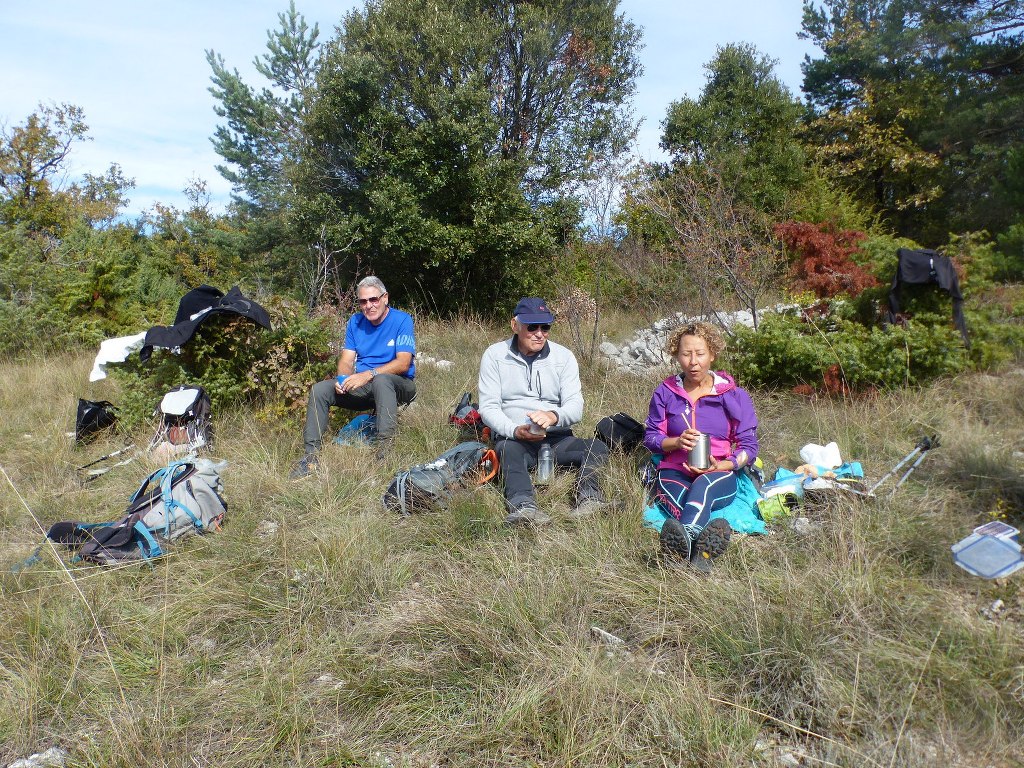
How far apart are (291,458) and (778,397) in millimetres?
3590

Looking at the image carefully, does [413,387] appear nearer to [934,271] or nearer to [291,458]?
[291,458]

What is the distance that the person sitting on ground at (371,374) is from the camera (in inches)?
185

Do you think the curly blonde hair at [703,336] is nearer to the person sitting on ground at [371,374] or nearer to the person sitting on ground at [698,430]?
the person sitting on ground at [698,430]

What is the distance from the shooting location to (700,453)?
132 inches

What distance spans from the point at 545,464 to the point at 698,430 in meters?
0.88

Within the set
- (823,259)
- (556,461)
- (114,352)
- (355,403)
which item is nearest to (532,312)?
(556,461)

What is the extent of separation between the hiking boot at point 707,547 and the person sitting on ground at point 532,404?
85 cm

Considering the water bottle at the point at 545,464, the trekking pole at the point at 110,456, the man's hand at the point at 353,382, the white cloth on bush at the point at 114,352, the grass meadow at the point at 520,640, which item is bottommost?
the grass meadow at the point at 520,640

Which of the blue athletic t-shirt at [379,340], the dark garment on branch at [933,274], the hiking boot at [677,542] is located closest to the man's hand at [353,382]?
the blue athletic t-shirt at [379,340]

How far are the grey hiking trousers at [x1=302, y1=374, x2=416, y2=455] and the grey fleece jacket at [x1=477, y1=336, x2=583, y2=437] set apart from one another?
83 cm

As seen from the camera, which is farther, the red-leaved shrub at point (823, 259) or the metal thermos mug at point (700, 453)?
the red-leaved shrub at point (823, 259)

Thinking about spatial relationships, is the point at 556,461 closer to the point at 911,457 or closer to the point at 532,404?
the point at 532,404

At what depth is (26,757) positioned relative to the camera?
2.17m

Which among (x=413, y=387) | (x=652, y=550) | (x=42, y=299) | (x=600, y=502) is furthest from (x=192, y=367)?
(x=42, y=299)
